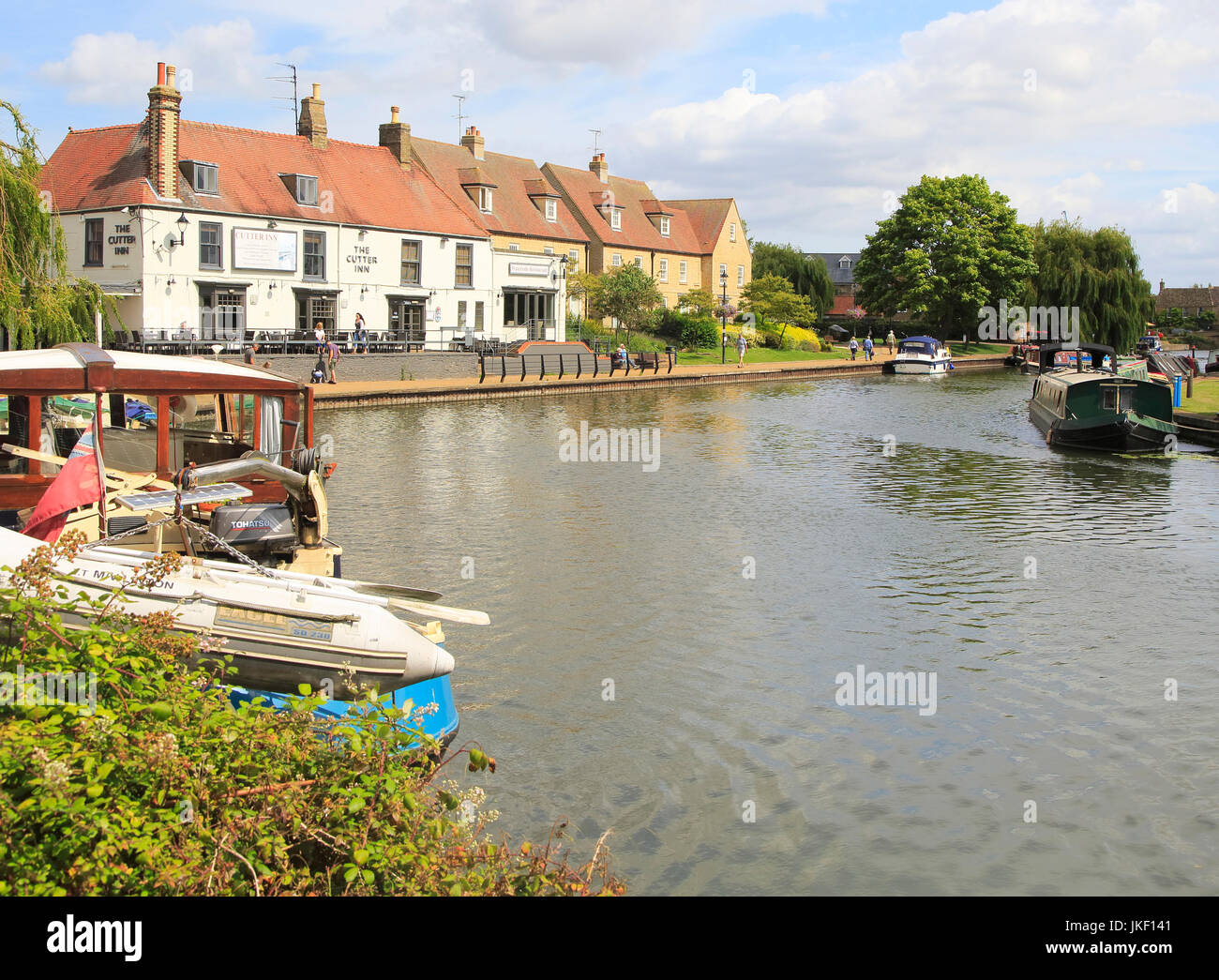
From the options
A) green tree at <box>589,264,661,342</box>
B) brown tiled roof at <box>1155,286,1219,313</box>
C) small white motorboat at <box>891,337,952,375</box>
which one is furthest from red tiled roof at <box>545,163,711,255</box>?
brown tiled roof at <box>1155,286,1219,313</box>

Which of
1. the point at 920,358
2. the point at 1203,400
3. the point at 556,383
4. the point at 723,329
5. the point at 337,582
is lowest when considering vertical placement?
the point at 337,582

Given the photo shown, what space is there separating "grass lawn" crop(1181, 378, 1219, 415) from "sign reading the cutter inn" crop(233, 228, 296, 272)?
33.0 m

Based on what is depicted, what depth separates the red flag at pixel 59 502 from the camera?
29.6 ft

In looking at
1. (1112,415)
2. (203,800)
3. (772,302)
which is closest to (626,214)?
(772,302)

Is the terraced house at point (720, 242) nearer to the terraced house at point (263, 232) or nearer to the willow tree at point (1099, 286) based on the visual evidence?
the willow tree at point (1099, 286)

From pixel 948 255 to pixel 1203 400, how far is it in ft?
153

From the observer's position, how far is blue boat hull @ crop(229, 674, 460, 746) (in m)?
7.47

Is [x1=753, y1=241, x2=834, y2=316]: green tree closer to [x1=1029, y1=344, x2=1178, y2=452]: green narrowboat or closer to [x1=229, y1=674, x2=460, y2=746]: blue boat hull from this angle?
[x1=1029, y1=344, x2=1178, y2=452]: green narrowboat

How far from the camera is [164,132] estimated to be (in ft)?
138

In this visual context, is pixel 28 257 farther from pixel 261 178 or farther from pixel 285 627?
pixel 261 178

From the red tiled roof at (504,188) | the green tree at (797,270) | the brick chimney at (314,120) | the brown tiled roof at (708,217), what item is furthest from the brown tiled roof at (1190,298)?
the brick chimney at (314,120)

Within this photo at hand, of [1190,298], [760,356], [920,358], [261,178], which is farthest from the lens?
[1190,298]

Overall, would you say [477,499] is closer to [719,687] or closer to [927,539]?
[927,539]

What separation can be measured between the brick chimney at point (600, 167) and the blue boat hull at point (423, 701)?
7050 cm
